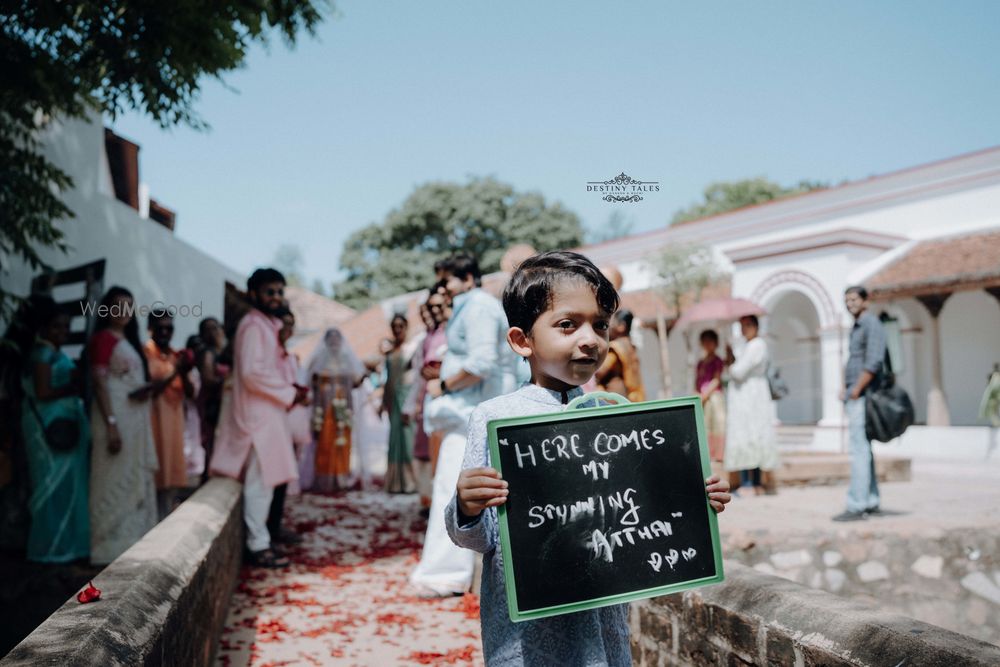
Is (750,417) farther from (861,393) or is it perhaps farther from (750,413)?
(861,393)

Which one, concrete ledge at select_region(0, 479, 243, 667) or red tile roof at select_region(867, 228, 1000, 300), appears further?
red tile roof at select_region(867, 228, 1000, 300)

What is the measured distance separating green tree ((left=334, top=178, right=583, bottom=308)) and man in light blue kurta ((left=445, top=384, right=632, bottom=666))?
3796 cm

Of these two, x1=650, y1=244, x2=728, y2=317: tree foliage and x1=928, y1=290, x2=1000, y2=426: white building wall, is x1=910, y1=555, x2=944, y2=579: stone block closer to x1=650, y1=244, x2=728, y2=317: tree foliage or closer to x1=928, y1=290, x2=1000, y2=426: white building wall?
x1=928, y1=290, x2=1000, y2=426: white building wall

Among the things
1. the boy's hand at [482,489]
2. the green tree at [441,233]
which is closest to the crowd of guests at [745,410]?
the boy's hand at [482,489]

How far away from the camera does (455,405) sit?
4480mm

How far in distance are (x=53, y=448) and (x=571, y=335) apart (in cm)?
505

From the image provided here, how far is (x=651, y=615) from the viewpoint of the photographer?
3037mm

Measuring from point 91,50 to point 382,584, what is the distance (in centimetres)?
448

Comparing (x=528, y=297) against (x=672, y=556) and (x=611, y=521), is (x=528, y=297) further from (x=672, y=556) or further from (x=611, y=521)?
(x=672, y=556)

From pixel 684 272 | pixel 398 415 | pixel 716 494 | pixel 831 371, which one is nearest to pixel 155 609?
pixel 716 494

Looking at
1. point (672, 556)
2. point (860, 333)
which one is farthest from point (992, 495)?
point (672, 556)

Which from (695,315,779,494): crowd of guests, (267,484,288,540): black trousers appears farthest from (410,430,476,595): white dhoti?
(695,315,779,494): crowd of guests

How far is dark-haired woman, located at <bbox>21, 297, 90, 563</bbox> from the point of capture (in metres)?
5.56

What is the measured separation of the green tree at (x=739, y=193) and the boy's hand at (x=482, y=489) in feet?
131
